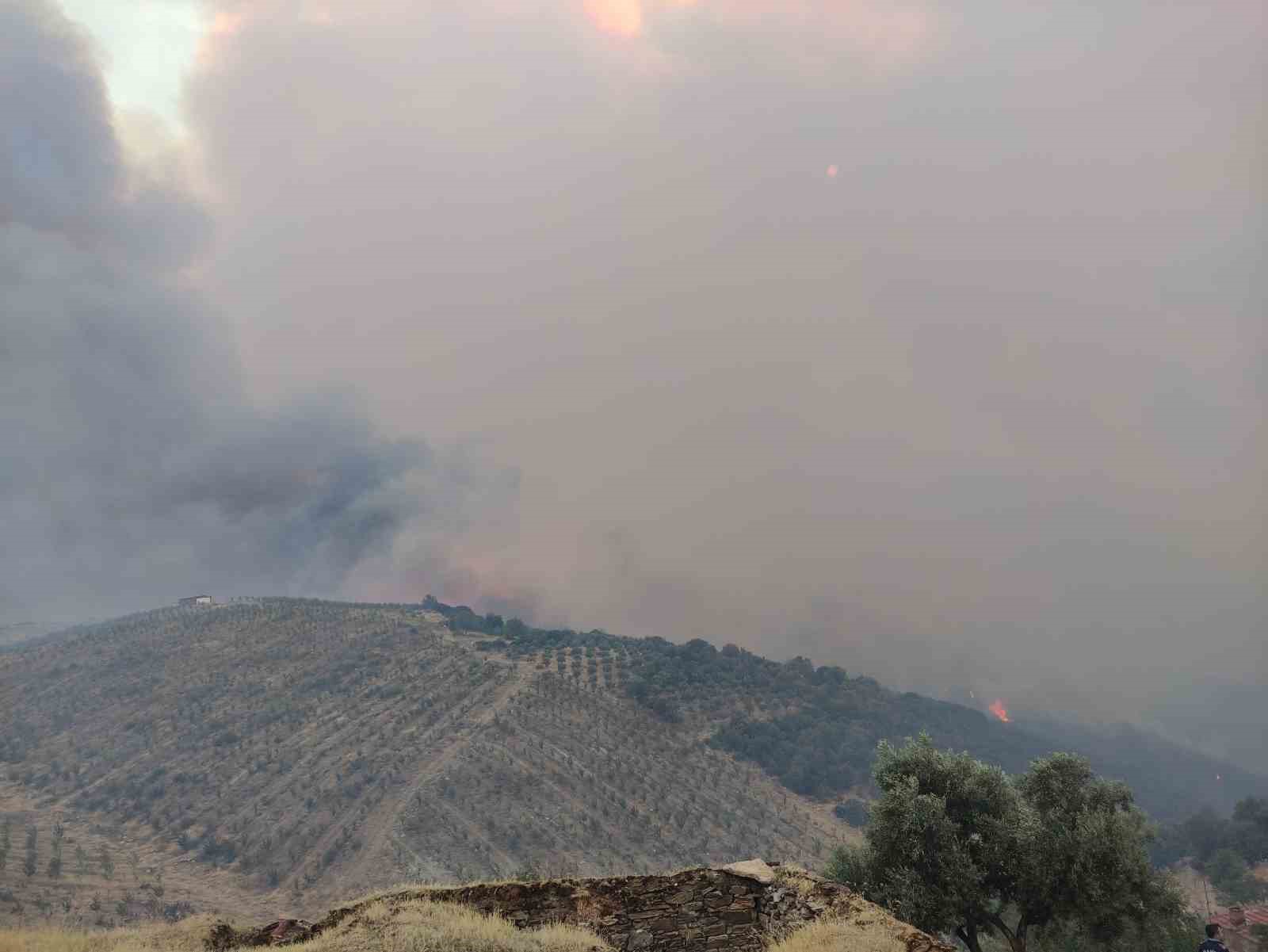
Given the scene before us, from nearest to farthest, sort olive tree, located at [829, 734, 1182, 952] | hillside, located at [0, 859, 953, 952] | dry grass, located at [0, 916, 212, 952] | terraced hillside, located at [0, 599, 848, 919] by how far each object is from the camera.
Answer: dry grass, located at [0, 916, 212, 952], hillside, located at [0, 859, 953, 952], olive tree, located at [829, 734, 1182, 952], terraced hillside, located at [0, 599, 848, 919]

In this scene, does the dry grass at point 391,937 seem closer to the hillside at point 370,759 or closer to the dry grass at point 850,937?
the dry grass at point 850,937

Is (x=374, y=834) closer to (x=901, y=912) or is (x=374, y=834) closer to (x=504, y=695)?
(x=504, y=695)

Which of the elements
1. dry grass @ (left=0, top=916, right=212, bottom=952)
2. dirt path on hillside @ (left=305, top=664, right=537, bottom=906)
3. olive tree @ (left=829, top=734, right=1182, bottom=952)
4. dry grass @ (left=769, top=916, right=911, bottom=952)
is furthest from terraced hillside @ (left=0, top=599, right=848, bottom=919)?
dry grass @ (left=769, top=916, right=911, bottom=952)

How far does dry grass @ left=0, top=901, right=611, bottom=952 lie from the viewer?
12031 millimetres

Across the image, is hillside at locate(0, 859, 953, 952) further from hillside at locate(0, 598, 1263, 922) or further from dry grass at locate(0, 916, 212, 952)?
hillside at locate(0, 598, 1263, 922)

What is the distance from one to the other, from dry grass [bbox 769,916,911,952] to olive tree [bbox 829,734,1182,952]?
897 cm

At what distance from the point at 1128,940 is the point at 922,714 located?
16660 centimetres

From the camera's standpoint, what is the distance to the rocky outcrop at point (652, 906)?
1606 centimetres

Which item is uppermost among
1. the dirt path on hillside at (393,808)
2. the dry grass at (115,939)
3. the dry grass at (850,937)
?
the dry grass at (850,937)

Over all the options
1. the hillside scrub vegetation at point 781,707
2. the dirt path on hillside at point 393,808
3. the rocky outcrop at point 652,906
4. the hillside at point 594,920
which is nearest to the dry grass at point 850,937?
the hillside at point 594,920

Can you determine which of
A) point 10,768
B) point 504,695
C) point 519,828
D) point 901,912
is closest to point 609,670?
point 504,695

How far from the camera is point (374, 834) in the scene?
61469mm

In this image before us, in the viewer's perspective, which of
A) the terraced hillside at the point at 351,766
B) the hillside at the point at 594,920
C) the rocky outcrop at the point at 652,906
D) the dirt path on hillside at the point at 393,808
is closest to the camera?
the hillside at the point at 594,920

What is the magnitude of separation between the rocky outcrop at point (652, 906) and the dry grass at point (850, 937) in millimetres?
1786
